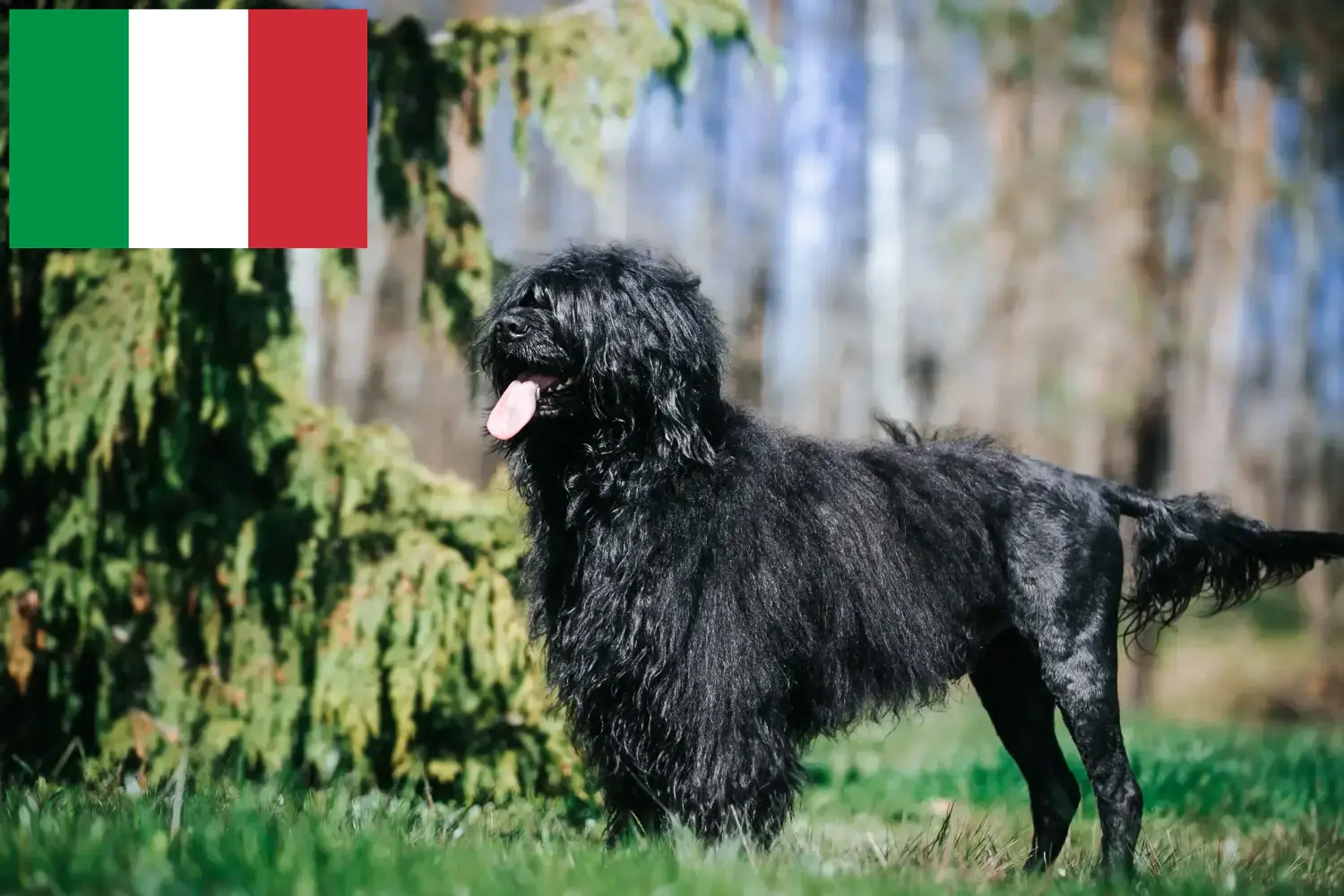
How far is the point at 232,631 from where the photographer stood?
6156mm

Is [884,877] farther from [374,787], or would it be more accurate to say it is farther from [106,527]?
[106,527]

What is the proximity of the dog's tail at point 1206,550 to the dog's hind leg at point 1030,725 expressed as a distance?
0.61m

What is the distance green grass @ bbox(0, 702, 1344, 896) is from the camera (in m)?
3.07

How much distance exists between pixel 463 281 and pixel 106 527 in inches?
84.8

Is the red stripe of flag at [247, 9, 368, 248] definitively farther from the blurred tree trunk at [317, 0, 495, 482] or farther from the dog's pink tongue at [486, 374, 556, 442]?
the blurred tree trunk at [317, 0, 495, 482]

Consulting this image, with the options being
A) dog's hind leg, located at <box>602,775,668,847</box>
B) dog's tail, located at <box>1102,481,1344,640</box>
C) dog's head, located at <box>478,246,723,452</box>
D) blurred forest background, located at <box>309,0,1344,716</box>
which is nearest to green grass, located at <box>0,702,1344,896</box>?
dog's hind leg, located at <box>602,775,668,847</box>

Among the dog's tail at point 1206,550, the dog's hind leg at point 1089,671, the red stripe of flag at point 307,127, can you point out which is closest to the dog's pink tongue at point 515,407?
the dog's hind leg at point 1089,671

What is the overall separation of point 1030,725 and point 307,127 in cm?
440

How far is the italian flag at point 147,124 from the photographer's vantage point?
5.58m

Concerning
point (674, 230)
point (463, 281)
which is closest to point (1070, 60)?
point (674, 230)

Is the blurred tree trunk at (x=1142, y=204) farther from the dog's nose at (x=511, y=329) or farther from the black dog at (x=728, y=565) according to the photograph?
the dog's nose at (x=511, y=329)

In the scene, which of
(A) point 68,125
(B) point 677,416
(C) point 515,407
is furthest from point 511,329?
(A) point 68,125

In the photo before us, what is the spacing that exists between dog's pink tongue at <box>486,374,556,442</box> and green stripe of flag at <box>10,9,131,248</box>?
104 inches

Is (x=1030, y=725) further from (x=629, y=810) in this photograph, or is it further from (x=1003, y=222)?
(x=1003, y=222)
